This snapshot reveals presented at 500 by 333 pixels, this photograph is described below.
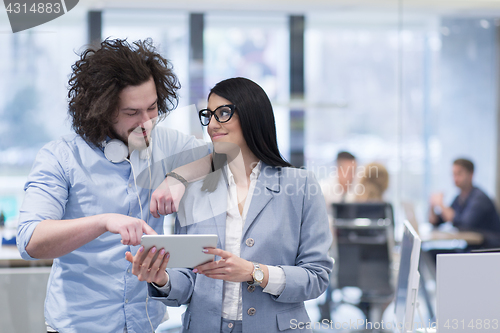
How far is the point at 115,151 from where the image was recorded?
1.36 meters

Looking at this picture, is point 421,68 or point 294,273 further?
point 421,68

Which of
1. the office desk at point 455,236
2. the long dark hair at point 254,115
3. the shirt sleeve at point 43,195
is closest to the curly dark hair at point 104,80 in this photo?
the shirt sleeve at point 43,195

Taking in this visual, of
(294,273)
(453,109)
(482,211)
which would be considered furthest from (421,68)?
(294,273)

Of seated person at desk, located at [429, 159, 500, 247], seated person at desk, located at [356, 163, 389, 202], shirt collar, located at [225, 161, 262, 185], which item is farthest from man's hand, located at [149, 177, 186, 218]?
seated person at desk, located at [429, 159, 500, 247]

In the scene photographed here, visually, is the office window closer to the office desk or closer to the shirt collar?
the office desk

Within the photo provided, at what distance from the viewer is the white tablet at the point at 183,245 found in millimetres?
1055

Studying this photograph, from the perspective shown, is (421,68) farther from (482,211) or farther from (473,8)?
(482,211)

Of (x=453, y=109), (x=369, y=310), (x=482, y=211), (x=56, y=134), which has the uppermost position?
(x=453, y=109)

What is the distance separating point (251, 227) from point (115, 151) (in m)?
0.50

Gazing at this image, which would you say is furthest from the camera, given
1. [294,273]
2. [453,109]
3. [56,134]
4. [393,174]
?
[453,109]

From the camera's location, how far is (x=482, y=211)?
13.3ft

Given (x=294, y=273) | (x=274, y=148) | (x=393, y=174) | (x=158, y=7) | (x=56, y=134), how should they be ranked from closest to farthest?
1. (x=294, y=273)
2. (x=274, y=148)
3. (x=56, y=134)
4. (x=158, y=7)
5. (x=393, y=174)

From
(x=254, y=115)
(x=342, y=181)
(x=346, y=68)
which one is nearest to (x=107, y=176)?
(x=254, y=115)

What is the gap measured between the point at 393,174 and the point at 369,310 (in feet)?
4.12
